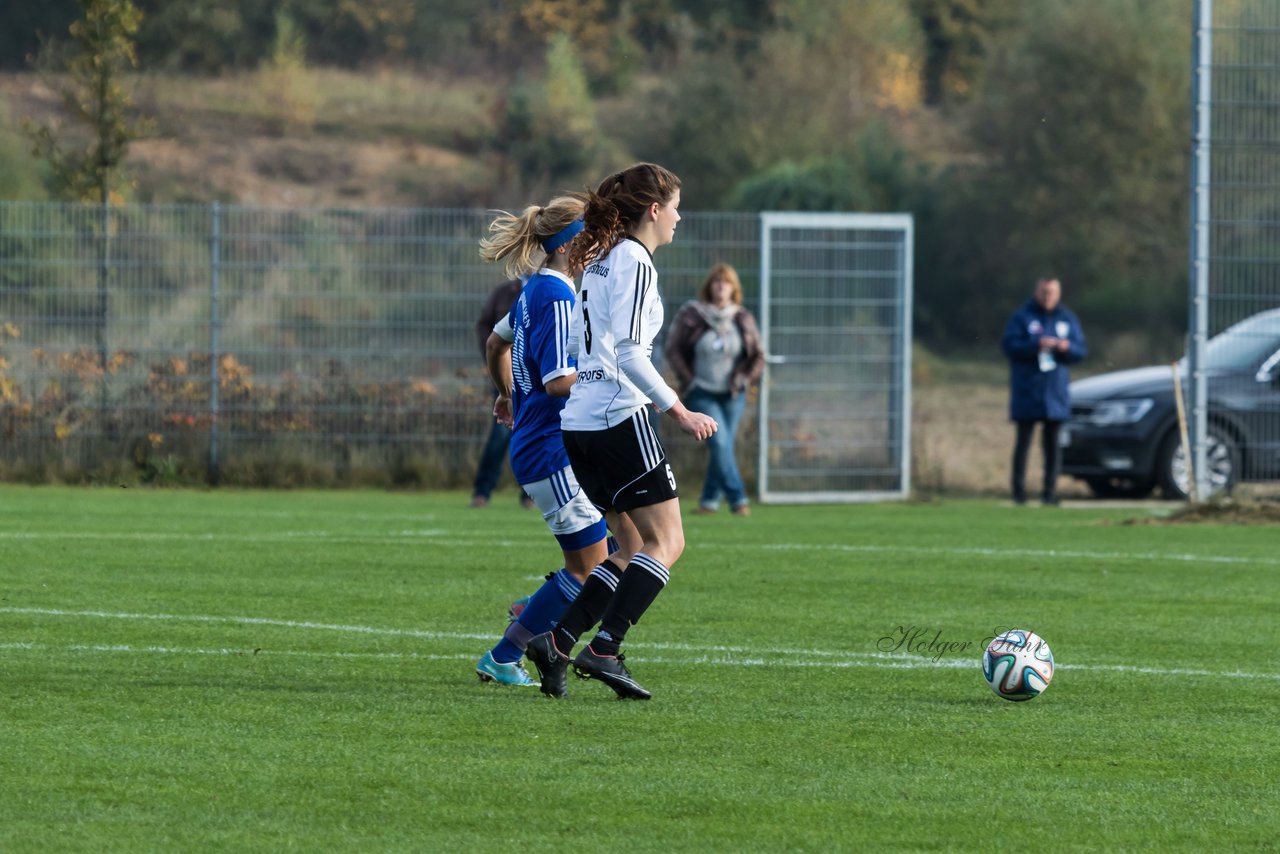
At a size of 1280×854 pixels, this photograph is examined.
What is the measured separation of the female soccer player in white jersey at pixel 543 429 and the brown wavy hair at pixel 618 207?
33 centimetres

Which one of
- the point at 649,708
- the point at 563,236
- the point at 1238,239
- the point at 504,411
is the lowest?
the point at 649,708

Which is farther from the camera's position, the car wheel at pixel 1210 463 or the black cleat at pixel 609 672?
the car wheel at pixel 1210 463

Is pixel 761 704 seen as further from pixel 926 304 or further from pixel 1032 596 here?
pixel 926 304

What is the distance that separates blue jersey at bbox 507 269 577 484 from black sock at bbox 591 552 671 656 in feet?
2.03

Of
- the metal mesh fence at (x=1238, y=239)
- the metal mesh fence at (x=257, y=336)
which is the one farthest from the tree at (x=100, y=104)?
the metal mesh fence at (x=1238, y=239)

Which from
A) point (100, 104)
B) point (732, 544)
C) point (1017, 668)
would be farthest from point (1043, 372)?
point (1017, 668)

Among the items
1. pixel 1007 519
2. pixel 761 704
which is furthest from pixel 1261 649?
pixel 1007 519

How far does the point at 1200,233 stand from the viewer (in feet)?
55.2

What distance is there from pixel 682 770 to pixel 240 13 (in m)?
54.8

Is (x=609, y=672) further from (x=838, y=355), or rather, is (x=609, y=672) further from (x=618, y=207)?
(x=838, y=355)

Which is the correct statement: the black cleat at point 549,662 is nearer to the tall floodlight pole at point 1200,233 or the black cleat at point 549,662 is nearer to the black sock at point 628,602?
the black sock at point 628,602

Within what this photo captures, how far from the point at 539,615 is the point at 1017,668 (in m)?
1.75

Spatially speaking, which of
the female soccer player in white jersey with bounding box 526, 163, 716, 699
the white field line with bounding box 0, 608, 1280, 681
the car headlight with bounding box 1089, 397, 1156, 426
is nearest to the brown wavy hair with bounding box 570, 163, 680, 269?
the female soccer player in white jersey with bounding box 526, 163, 716, 699

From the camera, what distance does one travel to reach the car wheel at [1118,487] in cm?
1877
